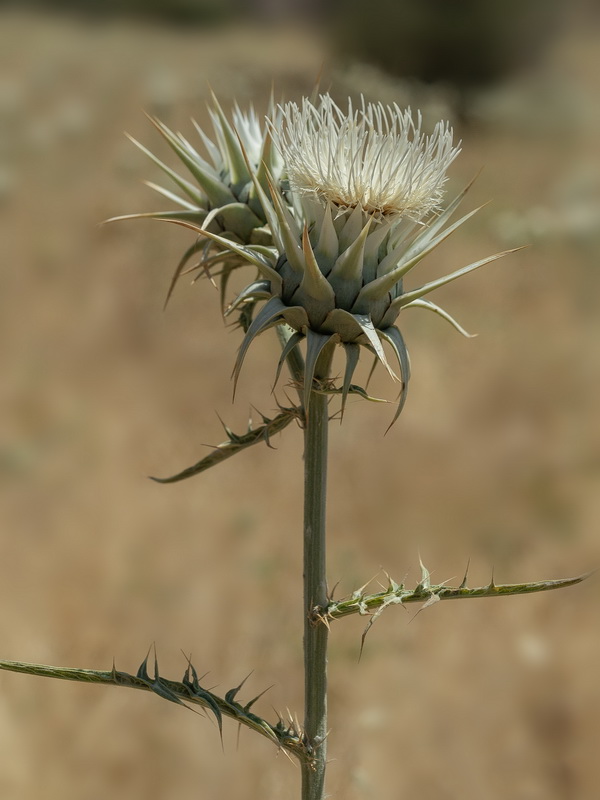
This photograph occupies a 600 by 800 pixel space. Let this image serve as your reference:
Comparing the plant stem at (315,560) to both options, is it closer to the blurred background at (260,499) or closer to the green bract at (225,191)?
the green bract at (225,191)

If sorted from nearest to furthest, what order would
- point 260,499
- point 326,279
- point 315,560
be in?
point 326,279, point 315,560, point 260,499

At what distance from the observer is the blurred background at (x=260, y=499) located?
534cm

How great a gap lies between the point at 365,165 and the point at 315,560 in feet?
2.67

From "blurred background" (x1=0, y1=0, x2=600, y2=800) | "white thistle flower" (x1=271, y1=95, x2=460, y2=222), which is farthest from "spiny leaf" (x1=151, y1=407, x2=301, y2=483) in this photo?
"blurred background" (x1=0, y1=0, x2=600, y2=800)

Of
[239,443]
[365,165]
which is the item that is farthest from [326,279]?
[239,443]

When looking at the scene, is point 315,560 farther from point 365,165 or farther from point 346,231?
point 365,165

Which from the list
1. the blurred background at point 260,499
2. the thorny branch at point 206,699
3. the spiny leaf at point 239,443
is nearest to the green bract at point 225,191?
the spiny leaf at point 239,443

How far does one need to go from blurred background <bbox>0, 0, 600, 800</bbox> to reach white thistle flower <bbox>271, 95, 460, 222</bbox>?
64.4 inches

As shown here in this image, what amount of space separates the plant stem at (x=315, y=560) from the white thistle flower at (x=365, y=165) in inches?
13.1

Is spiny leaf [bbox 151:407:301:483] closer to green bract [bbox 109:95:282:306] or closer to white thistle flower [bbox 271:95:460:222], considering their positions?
green bract [bbox 109:95:282:306]

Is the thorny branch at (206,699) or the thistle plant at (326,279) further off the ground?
the thistle plant at (326,279)

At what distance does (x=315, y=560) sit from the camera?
1794mm

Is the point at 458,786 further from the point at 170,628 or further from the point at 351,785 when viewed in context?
the point at 170,628

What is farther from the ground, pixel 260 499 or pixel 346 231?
pixel 260 499
